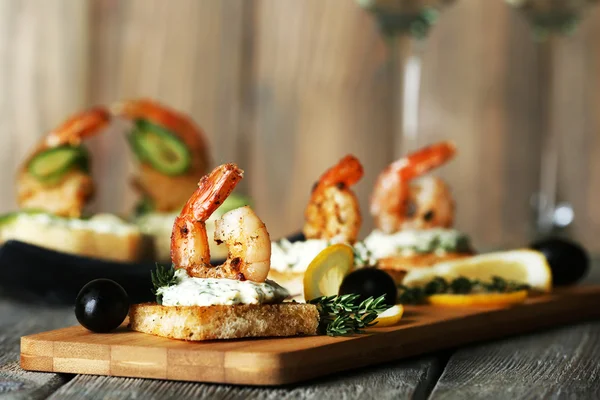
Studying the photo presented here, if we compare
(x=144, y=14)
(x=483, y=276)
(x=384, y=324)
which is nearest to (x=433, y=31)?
(x=144, y=14)

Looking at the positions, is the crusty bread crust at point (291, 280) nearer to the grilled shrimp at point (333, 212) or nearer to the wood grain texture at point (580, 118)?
the grilled shrimp at point (333, 212)

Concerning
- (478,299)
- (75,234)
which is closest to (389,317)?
(478,299)

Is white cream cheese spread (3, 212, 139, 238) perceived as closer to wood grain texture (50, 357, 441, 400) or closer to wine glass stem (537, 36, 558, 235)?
wood grain texture (50, 357, 441, 400)

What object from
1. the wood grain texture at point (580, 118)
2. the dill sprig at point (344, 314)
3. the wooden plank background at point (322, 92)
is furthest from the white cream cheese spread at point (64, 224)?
the wood grain texture at point (580, 118)

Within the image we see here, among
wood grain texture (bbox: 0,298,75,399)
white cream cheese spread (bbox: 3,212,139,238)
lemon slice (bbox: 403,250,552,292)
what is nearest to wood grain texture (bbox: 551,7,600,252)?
lemon slice (bbox: 403,250,552,292)

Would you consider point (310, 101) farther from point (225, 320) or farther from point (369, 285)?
point (225, 320)

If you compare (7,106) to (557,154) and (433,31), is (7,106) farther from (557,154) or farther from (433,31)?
(557,154)
